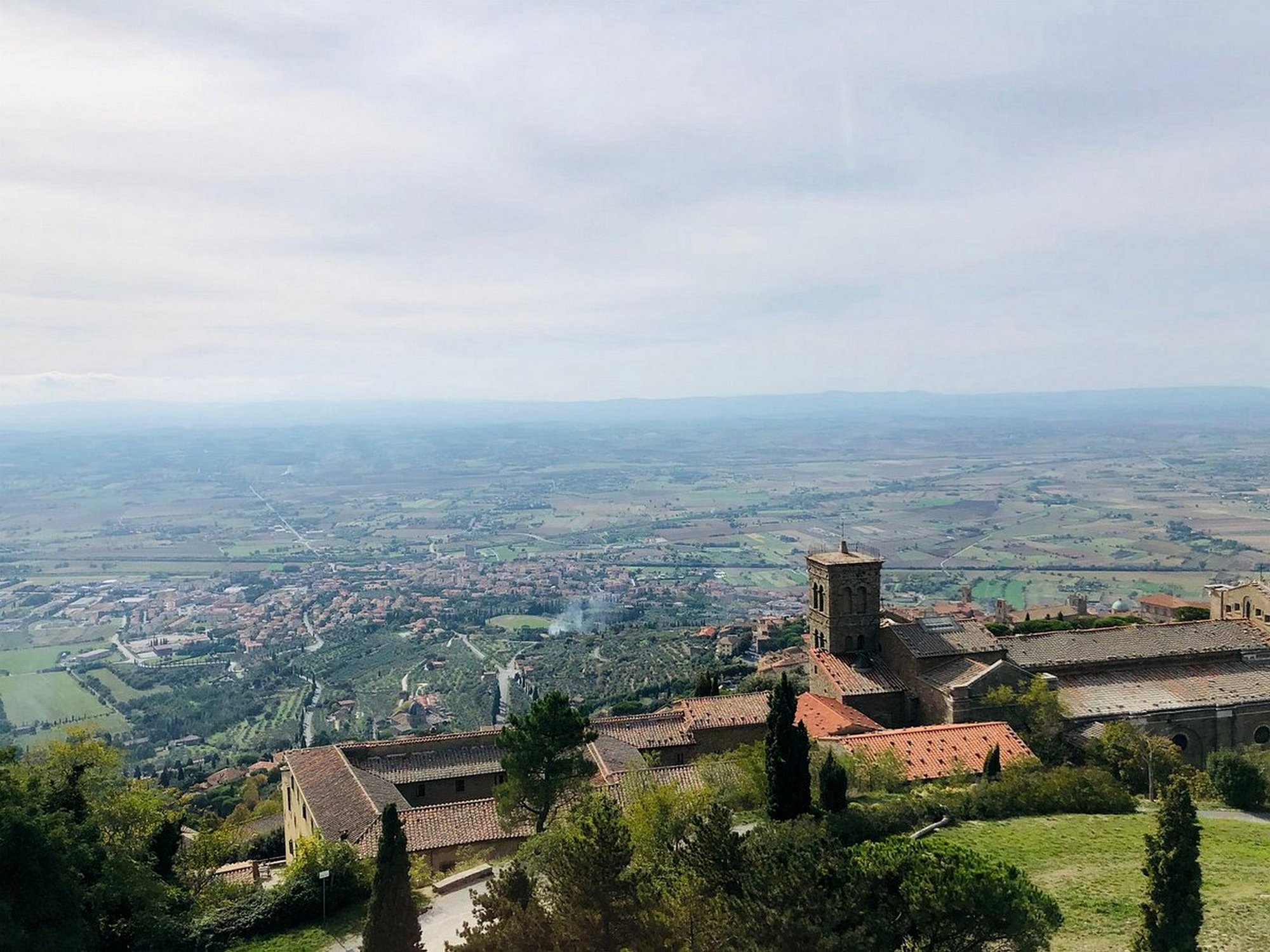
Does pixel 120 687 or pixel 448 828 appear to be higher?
pixel 448 828

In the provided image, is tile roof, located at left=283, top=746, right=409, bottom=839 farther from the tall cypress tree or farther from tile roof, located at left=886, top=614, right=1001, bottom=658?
tile roof, located at left=886, top=614, right=1001, bottom=658

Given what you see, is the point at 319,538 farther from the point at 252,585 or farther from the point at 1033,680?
the point at 1033,680

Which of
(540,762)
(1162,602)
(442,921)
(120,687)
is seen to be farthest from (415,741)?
(120,687)

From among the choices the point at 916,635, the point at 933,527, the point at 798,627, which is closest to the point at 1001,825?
the point at 916,635

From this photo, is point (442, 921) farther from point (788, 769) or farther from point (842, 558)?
point (842, 558)

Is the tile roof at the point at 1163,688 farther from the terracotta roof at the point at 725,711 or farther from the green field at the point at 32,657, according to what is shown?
the green field at the point at 32,657
